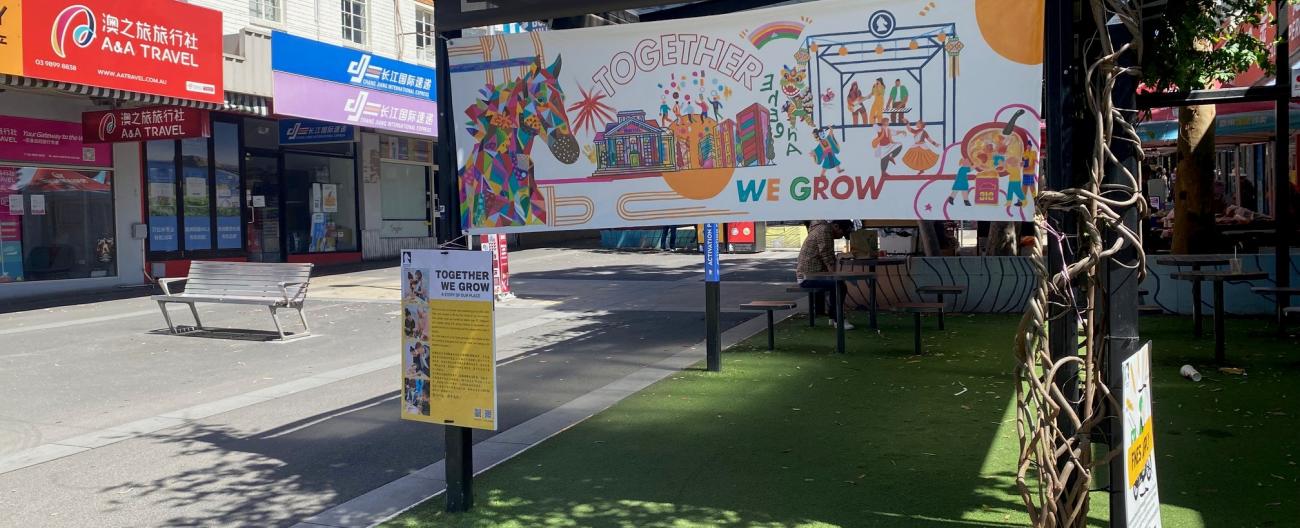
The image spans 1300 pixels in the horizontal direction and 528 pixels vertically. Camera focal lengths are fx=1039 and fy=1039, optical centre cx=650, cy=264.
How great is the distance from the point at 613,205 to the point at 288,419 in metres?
4.04

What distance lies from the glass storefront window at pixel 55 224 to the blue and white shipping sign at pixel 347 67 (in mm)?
4032

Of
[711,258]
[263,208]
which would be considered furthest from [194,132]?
[711,258]

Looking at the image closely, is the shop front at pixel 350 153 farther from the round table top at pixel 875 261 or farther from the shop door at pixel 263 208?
the round table top at pixel 875 261

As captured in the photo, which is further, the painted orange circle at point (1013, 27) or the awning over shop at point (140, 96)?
the awning over shop at point (140, 96)

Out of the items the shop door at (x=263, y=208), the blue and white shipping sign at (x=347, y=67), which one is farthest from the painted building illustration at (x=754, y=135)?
the shop door at (x=263, y=208)

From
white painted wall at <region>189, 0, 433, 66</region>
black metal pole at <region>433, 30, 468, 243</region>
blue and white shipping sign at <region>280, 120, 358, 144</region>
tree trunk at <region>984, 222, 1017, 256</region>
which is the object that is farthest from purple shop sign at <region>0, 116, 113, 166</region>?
tree trunk at <region>984, 222, 1017, 256</region>

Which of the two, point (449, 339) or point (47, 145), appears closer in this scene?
point (449, 339)

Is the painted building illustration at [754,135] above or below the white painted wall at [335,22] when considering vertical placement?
below

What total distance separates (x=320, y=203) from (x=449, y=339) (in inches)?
841

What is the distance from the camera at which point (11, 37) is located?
1395cm

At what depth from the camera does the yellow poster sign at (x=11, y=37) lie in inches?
545

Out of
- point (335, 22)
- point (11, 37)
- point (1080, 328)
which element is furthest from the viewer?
point (335, 22)

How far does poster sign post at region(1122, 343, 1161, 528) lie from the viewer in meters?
3.29

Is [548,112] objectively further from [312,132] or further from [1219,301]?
[312,132]
